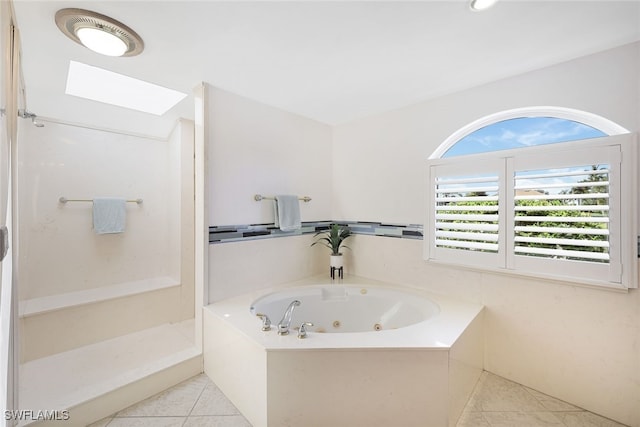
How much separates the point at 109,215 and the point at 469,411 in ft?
11.7

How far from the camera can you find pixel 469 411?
5.48 feet

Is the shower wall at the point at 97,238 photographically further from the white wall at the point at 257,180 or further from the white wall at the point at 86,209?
the white wall at the point at 257,180

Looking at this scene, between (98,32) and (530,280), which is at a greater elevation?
(98,32)

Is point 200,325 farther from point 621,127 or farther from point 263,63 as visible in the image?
point 621,127

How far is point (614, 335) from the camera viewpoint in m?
1.59

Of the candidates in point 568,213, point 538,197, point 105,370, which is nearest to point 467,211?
point 538,197

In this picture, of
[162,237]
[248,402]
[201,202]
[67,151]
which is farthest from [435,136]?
[67,151]

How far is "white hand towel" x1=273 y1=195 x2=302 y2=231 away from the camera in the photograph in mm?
2484

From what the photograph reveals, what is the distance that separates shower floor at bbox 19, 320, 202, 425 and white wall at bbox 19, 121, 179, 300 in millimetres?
741

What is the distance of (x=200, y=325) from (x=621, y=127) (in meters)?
3.08

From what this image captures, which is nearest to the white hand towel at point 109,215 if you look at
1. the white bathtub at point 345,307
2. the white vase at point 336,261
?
the white bathtub at point 345,307

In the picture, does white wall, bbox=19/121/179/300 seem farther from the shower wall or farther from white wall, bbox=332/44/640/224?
white wall, bbox=332/44/640/224

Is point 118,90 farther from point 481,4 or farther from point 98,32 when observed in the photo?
point 481,4

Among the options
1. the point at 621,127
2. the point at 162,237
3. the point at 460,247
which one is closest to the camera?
the point at 621,127
